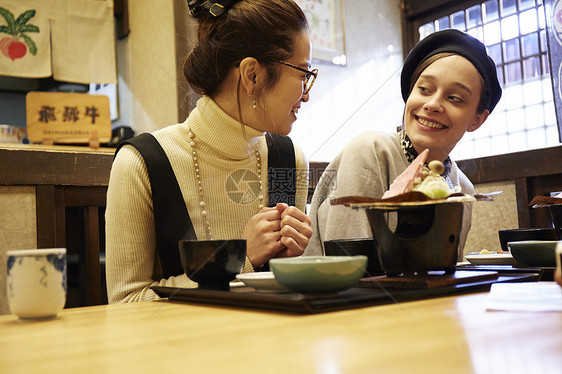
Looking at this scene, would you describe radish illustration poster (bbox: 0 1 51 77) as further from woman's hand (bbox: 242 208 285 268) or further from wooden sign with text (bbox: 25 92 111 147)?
woman's hand (bbox: 242 208 285 268)

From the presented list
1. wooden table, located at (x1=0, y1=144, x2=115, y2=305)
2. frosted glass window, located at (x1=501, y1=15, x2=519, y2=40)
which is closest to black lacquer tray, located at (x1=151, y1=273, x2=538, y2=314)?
wooden table, located at (x1=0, y1=144, x2=115, y2=305)

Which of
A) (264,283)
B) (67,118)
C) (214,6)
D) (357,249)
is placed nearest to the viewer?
(264,283)

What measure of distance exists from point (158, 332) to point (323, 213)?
129 cm

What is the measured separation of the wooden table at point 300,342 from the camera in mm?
455

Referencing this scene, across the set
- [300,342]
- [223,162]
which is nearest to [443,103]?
[223,162]

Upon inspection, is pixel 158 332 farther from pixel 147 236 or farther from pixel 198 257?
pixel 147 236

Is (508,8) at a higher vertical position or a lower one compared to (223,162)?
higher

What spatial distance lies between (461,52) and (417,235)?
99 centimetres

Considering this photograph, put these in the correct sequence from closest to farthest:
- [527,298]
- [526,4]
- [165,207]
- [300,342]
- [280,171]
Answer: [300,342]
[527,298]
[165,207]
[280,171]
[526,4]

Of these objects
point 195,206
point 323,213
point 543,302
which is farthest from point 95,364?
point 323,213

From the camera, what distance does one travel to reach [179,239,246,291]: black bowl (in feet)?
2.95

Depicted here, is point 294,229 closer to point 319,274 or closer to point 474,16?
point 319,274

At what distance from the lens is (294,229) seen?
1.28 m

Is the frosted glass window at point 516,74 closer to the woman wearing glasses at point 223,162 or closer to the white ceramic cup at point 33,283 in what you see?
the woman wearing glasses at point 223,162
